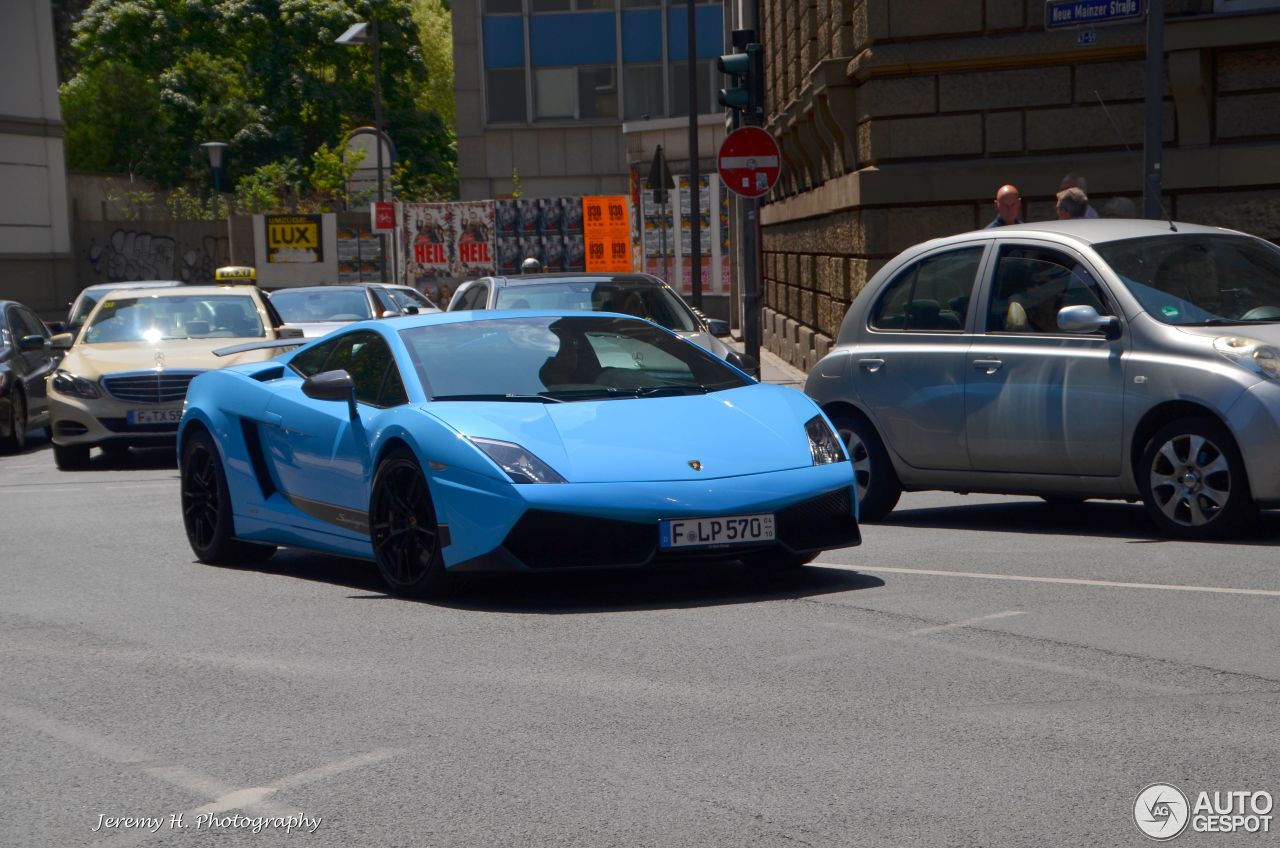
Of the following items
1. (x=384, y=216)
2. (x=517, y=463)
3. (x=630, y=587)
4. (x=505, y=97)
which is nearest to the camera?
(x=517, y=463)

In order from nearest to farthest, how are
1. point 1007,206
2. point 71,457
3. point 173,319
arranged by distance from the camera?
point 1007,206
point 71,457
point 173,319

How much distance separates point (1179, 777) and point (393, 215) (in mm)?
42404

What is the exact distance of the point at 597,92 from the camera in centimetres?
6850

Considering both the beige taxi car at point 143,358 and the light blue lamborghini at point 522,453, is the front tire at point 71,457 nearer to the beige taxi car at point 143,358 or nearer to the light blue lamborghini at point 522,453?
the beige taxi car at point 143,358

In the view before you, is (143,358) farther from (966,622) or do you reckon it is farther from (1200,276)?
(966,622)

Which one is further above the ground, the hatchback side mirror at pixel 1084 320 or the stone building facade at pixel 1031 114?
the stone building facade at pixel 1031 114

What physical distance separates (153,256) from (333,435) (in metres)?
49.8

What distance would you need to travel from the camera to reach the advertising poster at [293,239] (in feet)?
159

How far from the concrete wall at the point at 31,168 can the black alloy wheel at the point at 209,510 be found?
34278mm

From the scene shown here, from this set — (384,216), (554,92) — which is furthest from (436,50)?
(384,216)

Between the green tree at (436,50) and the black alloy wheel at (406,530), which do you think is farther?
the green tree at (436,50)

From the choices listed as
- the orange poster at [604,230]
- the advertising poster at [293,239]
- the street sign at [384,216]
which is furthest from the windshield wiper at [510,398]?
the advertising poster at [293,239]

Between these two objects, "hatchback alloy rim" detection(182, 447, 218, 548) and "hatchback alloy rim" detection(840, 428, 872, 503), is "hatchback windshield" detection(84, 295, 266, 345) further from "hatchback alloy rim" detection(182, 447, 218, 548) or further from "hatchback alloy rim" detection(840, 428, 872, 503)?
"hatchback alloy rim" detection(840, 428, 872, 503)

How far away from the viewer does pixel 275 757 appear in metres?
5.44
